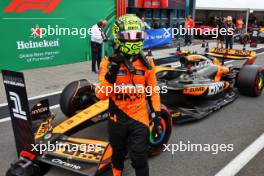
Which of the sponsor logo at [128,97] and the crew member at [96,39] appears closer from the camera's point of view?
the sponsor logo at [128,97]

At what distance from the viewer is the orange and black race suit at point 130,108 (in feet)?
10.2

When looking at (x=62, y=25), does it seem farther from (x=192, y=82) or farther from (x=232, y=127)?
(x=232, y=127)

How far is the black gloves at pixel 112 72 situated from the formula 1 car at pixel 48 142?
2.44 feet

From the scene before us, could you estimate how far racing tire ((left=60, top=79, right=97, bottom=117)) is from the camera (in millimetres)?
5095

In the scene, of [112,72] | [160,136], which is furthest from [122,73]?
[160,136]

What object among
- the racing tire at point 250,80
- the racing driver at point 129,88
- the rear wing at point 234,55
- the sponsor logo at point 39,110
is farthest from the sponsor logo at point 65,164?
the rear wing at point 234,55

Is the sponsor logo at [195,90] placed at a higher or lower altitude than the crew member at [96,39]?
lower

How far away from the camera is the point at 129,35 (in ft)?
9.67

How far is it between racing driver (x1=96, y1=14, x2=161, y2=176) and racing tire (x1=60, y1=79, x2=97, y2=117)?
6.46 feet

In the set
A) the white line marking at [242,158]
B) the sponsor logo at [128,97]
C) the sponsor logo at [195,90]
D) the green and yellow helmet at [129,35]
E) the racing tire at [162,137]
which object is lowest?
the white line marking at [242,158]

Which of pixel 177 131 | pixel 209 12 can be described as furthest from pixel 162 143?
pixel 209 12
